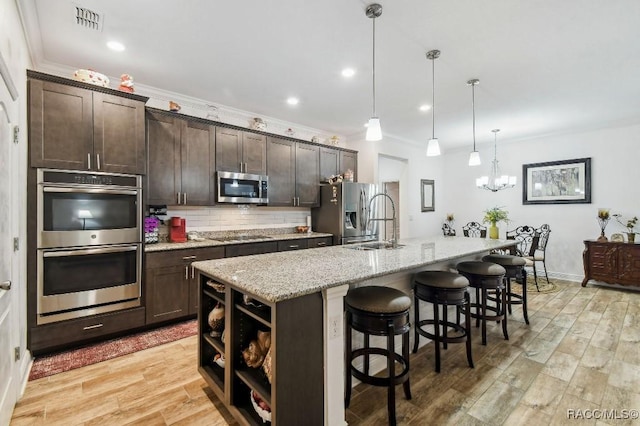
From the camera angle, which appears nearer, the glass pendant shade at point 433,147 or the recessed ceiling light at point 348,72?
the glass pendant shade at point 433,147

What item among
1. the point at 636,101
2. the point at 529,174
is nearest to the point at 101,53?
the point at 636,101

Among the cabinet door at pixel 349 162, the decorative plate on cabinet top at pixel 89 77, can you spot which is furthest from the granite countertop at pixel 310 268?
the cabinet door at pixel 349 162

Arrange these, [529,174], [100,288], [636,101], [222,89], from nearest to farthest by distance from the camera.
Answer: [100,288] → [222,89] → [636,101] → [529,174]

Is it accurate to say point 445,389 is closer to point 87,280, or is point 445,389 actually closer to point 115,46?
point 87,280

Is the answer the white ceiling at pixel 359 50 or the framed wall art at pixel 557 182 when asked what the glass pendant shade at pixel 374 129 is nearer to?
the white ceiling at pixel 359 50

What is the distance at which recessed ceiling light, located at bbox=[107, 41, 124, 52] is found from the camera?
2.60 metres

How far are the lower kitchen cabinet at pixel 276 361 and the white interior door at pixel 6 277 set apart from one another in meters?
1.07

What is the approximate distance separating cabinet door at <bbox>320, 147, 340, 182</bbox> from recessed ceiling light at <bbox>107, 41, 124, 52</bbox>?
2.96m

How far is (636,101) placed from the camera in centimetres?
397

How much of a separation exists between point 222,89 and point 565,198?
19.8 ft

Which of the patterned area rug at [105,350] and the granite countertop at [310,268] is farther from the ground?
the granite countertop at [310,268]

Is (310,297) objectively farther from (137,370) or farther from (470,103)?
(470,103)

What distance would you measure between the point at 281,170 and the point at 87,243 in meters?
2.53

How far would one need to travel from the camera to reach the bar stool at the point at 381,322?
5.49 ft
